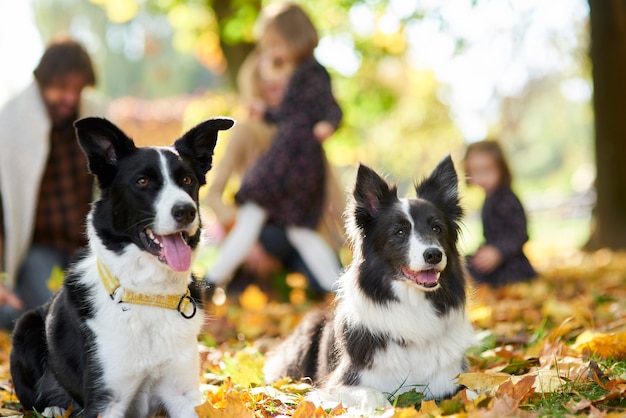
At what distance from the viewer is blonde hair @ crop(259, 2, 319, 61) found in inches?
255

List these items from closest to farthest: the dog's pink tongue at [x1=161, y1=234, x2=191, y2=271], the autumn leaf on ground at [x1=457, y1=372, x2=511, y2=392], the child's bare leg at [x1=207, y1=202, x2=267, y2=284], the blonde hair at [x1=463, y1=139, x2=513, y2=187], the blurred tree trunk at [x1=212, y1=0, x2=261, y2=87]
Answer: the dog's pink tongue at [x1=161, y1=234, x2=191, y2=271], the autumn leaf on ground at [x1=457, y1=372, x2=511, y2=392], the child's bare leg at [x1=207, y1=202, x2=267, y2=284], the blonde hair at [x1=463, y1=139, x2=513, y2=187], the blurred tree trunk at [x1=212, y1=0, x2=261, y2=87]

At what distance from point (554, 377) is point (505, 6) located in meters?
7.83

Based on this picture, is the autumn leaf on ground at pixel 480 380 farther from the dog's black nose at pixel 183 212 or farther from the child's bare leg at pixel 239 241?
the child's bare leg at pixel 239 241

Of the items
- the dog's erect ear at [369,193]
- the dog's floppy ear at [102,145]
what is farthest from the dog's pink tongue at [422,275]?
the dog's floppy ear at [102,145]

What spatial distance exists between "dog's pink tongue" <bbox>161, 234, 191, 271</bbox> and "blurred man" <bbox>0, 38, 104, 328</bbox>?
9.47ft

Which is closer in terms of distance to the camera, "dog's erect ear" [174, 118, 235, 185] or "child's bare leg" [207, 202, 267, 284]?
"dog's erect ear" [174, 118, 235, 185]

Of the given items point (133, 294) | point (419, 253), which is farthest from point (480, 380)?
point (133, 294)

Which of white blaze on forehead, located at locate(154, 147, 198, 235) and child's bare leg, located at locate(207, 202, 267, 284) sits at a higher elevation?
white blaze on forehead, located at locate(154, 147, 198, 235)

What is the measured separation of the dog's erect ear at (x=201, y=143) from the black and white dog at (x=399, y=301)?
0.76 m

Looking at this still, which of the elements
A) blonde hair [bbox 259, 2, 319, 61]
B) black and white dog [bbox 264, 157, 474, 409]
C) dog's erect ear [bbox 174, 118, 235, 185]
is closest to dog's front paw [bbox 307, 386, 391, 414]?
black and white dog [bbox 264, 157, 474, 409]

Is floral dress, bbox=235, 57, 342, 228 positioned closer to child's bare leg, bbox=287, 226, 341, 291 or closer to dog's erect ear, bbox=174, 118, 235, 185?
child's bare leg, bbox=287, 226, 341, 291

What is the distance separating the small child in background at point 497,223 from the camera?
289 inches

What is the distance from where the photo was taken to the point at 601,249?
448 inches

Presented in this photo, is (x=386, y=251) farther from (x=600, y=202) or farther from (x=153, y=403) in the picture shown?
(x=600, y=202)
